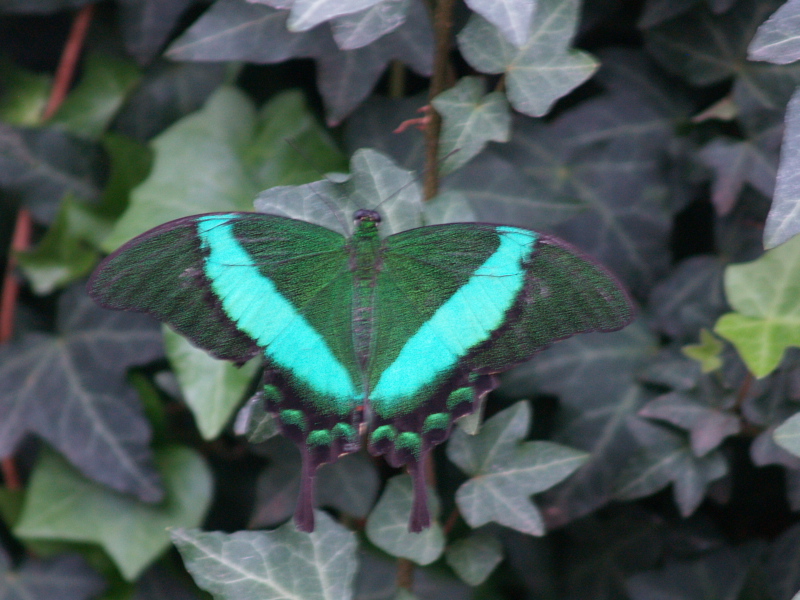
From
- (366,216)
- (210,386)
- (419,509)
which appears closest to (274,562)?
Answer: (419,509)

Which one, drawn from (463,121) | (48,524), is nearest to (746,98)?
(463,121)

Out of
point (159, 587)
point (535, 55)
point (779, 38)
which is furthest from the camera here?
point (159, 587)

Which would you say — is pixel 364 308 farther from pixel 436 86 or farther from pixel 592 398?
pixel 592 398

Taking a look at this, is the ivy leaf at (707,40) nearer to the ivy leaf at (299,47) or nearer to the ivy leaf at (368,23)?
the ivy leaf at (299,47)

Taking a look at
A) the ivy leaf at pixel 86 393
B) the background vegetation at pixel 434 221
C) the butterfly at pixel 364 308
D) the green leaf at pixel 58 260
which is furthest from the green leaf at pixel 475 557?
the green leaf at pixel 58 260

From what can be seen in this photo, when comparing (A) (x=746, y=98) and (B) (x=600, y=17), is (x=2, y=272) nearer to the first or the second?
(B) (x=600, y=17)

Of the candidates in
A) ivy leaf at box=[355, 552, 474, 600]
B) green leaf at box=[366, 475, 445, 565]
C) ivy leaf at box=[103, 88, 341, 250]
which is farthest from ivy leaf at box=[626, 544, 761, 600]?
ivy leaf at box=[103, 88, 341, 250]

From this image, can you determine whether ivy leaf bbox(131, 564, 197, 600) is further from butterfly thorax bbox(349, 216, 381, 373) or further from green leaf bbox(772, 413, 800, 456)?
green leaf bbox(772, 413, 800, 456)
